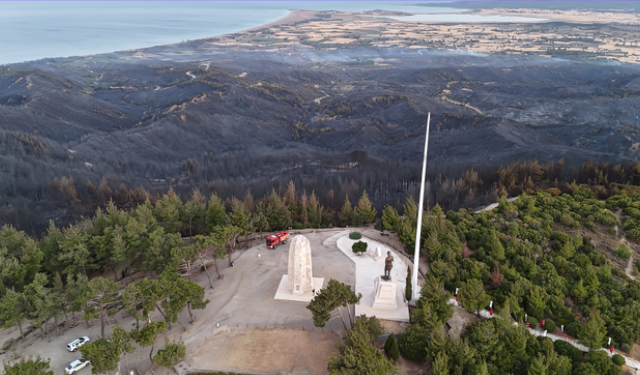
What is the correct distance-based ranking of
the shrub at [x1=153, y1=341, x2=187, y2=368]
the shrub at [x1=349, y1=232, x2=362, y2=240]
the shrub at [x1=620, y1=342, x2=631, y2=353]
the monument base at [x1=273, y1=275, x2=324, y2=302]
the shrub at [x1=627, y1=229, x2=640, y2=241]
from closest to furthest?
the shrub at [x1=153, y1=341, x2=187, y2=368]
the shrub at [x1=620, y1=342, x2=631, y2=353]
the monument base at [x1=273, y1=275, x2=324, y2=302]
the shrub at [x1=627, y1=229, x2=640, y2=241]
the shrub at [x1=349, y1=232, x2=362, y2=240]

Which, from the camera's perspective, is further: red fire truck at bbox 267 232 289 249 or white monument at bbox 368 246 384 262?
red fire truck at bbox 267 232 289 249

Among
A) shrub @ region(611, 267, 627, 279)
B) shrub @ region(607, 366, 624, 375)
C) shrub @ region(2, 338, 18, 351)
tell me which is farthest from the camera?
shrub @ region(611, 267, 627, 279)

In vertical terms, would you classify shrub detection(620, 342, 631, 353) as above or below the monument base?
above

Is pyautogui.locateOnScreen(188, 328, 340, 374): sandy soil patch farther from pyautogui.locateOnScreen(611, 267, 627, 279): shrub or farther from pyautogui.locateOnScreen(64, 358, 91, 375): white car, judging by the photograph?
pyautogui.locateOnScreen(611, 267, 627, 279): shrub

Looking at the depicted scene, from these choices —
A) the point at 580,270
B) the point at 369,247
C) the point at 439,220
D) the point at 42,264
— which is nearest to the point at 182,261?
the point at 42,264

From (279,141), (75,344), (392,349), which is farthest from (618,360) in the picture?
(279,141)

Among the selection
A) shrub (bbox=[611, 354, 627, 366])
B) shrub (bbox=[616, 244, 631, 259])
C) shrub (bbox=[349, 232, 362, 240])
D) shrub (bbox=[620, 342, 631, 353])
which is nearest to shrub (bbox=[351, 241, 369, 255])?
shrub (bbox=[349, 232, 362, 240])

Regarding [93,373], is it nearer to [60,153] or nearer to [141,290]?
[141,290]
